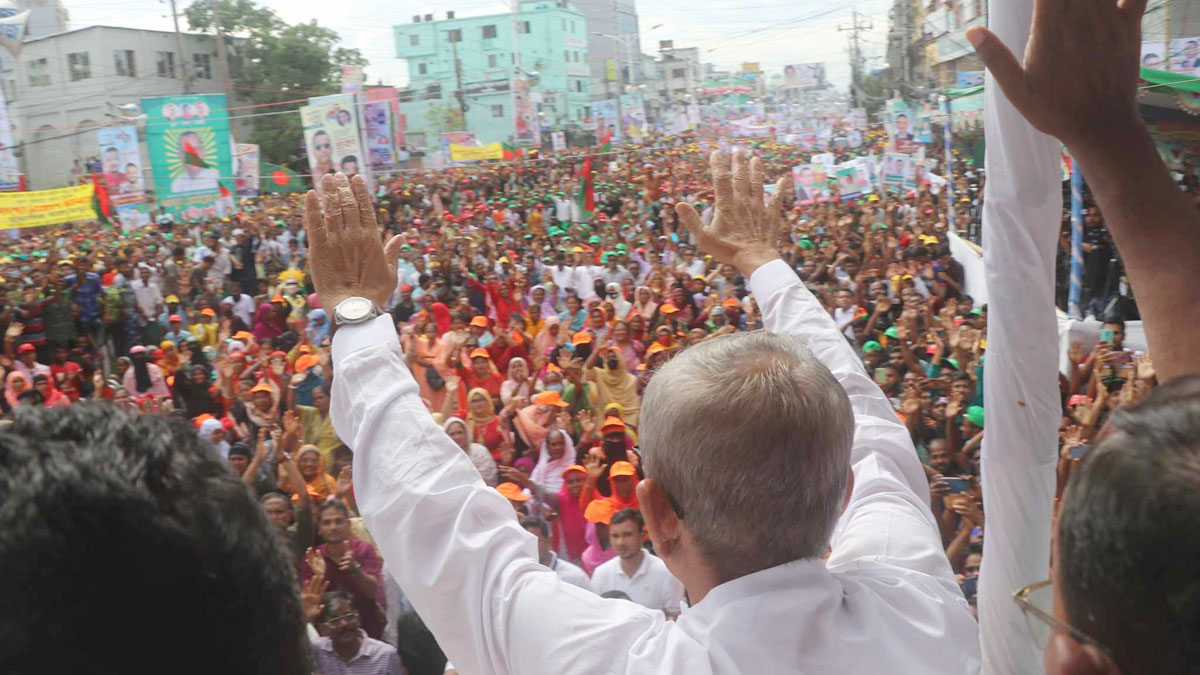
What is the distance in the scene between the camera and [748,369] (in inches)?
39.5

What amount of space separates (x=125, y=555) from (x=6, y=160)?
17.7 metres

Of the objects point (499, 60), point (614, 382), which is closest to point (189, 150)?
point (614, 382)

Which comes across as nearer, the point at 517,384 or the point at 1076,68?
the point at 1076,68

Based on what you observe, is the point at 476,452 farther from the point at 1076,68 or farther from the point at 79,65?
the point at 79,65

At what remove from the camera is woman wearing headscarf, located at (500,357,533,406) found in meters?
6.31

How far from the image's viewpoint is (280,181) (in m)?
18.0

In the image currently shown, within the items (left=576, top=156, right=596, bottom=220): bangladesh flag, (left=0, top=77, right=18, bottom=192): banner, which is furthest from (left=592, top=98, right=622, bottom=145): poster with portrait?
(left=0, top=77, right=18, bottom=192): banner

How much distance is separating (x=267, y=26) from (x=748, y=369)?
27713 mm

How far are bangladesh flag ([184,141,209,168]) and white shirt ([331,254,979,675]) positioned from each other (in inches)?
610

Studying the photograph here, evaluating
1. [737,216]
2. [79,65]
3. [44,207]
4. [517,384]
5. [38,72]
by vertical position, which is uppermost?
[79,65]

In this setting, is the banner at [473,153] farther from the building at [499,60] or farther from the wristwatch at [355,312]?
the wristwatch at [355,312]

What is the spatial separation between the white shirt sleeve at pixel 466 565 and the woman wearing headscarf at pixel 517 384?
5.18 metres

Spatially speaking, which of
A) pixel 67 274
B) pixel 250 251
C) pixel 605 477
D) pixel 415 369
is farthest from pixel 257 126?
pixel 605 477

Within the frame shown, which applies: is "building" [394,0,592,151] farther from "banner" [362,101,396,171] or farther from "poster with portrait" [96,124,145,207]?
"poster with portrait" [96,124,145,207]
